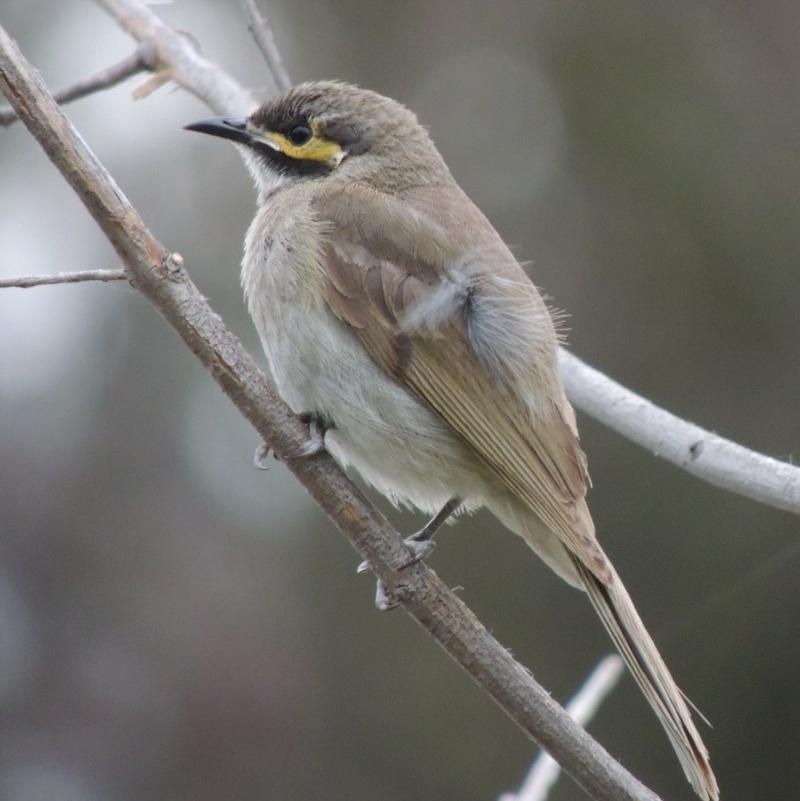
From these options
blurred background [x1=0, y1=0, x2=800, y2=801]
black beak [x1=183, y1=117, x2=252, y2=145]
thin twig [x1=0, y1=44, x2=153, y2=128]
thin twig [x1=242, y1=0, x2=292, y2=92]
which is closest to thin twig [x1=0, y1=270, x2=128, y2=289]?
thin twig [x1=0, y1=44, x2=153, y2=128]

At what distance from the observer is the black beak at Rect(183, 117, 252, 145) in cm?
436

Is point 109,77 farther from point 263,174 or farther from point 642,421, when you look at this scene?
point 642,421

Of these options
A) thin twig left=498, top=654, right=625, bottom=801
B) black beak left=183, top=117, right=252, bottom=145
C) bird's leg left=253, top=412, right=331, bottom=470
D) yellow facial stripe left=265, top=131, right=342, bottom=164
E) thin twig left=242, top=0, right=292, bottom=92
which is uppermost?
thin twig left=242, top=0, right=292, bottom=92

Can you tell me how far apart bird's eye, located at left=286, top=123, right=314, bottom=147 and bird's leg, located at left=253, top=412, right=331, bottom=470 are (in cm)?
118

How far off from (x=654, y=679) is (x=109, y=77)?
285 cm

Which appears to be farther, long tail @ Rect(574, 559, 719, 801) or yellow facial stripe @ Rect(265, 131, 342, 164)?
yellow facial stripe @ Rect(265, 131, 342, 164)

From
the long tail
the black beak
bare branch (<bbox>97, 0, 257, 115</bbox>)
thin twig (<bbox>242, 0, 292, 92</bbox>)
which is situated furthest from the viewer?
bare branch (<bbox>97, 0, 257, 115</bbox>)

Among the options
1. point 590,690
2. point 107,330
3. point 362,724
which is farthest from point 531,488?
point 107,330

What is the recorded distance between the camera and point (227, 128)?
4379 mm

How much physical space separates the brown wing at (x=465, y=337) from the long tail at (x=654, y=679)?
244 millimetres

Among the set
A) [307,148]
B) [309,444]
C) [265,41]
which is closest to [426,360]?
[309,444]

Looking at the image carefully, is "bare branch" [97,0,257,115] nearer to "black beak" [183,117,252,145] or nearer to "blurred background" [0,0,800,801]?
"black beak" [183,117,252,145]

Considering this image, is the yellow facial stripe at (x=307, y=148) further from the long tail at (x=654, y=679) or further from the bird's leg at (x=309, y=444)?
the long tail at (x=654, y=679)

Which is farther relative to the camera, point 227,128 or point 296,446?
point 227,128
